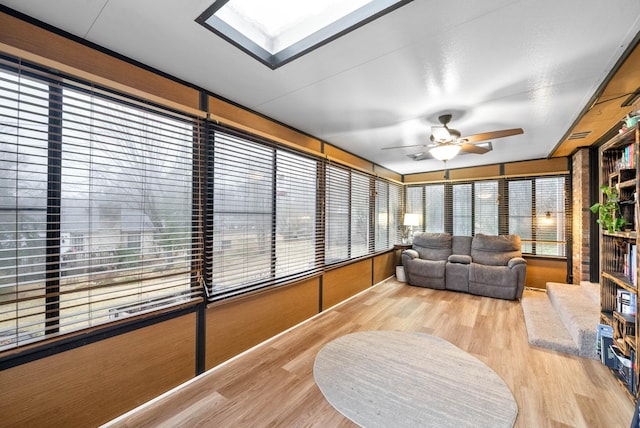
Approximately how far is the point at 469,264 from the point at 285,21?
472cm

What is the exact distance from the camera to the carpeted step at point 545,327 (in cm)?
270

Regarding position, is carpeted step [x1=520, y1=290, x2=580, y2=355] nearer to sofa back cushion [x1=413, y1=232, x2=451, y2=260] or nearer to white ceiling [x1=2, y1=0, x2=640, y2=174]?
sofa back cushion [x1=413, y1=232, x2=451, y2=260]

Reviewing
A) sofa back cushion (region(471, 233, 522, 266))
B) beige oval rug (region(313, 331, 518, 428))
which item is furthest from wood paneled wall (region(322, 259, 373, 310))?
sofa back cushion (region(471, 233, 522, 266))

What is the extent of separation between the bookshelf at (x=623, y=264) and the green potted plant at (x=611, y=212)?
3cm

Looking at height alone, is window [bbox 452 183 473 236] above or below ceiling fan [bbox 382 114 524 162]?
below

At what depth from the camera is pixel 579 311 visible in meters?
3.02

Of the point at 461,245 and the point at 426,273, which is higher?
the point at 461,245

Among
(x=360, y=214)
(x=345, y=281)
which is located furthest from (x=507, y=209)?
(x=345, y=281)

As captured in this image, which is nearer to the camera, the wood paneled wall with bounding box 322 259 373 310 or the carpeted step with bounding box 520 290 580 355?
the carpeted step with bounding box 520 290 580 355

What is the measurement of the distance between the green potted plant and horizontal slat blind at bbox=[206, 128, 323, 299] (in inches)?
113

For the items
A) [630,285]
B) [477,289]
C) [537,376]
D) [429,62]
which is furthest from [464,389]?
[477,289]

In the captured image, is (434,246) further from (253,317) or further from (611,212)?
(253,317)

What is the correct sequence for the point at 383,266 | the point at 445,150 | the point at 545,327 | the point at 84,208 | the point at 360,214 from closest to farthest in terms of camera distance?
the point at 84,208
the point at 445,150
the point at 545,327
the point at 360,214
the point at 383,266

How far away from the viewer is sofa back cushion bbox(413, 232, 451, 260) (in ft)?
17.5
